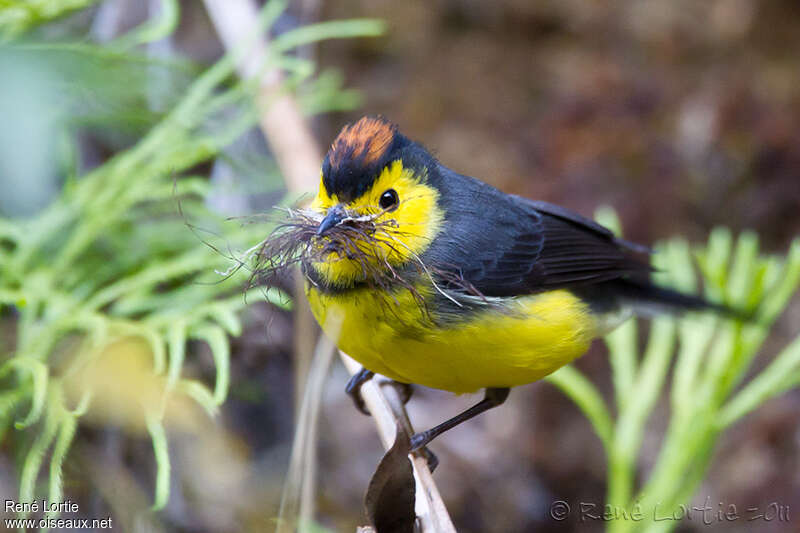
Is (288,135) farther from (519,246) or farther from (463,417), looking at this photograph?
(463,417)

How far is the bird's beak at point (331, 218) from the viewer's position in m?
1.97

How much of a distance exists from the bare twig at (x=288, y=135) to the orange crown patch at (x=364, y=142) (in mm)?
724

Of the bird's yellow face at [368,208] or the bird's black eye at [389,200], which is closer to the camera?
the bird's yellow face at [368,208]

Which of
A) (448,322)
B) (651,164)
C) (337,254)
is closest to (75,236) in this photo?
(337,254)

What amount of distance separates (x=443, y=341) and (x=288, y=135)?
1.47 metres

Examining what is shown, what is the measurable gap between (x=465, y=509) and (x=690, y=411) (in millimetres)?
1562

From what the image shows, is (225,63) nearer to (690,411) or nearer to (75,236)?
(75,236)

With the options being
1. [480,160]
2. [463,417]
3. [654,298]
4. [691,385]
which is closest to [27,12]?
[463,417]

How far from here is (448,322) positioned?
2.11m

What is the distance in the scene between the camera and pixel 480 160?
515cm

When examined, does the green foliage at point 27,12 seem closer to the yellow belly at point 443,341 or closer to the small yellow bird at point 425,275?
the small yellow bird at point 425,275

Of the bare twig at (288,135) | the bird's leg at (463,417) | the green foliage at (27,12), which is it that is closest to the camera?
the bare twig at (288,135)

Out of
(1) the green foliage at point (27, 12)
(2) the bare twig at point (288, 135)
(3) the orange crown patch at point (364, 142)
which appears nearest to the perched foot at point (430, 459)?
(2) the bare twig at point (288, 135)

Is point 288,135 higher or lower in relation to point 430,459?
higher
